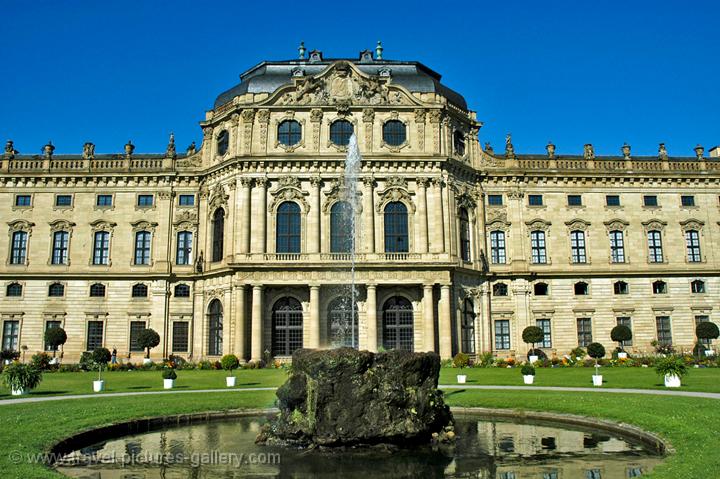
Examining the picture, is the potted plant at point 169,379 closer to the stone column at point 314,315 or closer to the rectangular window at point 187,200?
the stone column at point 314,315

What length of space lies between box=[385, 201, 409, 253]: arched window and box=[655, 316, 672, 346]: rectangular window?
22.0m

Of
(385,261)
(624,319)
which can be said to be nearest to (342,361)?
(385,261)

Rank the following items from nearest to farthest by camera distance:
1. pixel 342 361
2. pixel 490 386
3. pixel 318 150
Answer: pixel 342 361 → pixel 490 386 → pixel 318 150

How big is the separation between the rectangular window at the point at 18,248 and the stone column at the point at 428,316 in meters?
32.5

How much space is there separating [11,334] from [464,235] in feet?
120

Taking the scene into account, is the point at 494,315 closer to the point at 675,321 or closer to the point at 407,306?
the point at 407,306

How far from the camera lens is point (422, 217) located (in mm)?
45125

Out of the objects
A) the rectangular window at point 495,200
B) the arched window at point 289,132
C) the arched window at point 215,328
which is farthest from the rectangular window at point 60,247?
the rectangular window at point 495,200

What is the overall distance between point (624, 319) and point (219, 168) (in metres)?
34.5

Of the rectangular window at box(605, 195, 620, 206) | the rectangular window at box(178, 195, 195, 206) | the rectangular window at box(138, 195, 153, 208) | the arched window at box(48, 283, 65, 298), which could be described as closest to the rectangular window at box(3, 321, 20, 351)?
the arched window at box(48, 283, 65, 298)

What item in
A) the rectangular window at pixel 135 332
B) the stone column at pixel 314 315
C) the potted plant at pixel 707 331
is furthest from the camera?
the rectangular window at pixel 135 332

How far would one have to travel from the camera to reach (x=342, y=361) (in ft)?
54.6

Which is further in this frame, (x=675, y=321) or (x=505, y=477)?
(x=675, y=321)

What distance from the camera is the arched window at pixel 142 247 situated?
163ft
